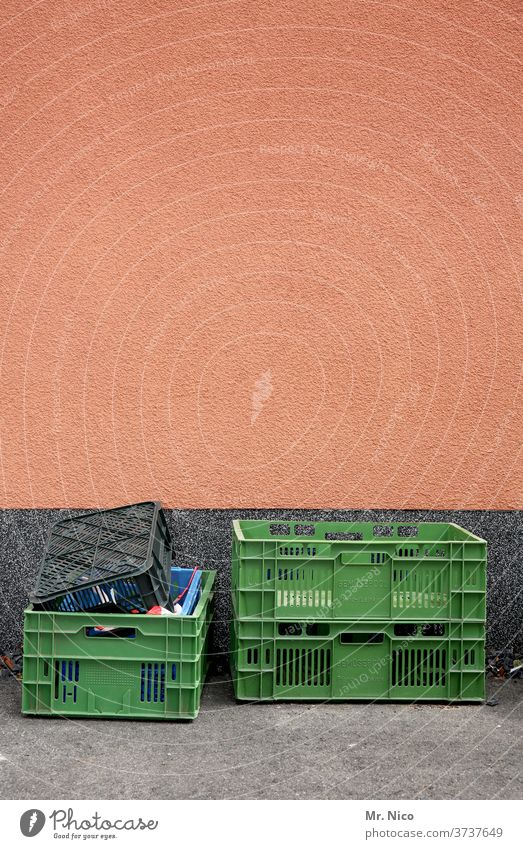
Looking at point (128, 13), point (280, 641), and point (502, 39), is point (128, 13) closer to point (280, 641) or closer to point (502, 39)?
point (502, 39)

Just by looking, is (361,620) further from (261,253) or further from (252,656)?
(261,253)

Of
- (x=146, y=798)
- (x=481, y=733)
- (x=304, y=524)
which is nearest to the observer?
(x=146, y=798)

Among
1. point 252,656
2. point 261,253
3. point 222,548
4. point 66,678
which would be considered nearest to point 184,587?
point 222,548

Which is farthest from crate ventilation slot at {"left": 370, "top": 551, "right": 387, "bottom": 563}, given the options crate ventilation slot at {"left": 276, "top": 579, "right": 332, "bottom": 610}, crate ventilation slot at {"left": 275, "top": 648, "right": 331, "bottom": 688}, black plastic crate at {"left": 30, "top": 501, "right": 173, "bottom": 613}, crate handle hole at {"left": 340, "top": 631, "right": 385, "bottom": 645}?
black plastic crate at {"left": 30, "top": 501, "right": 173, "bottom": 613}

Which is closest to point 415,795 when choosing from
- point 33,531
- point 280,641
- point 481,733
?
point 481,733

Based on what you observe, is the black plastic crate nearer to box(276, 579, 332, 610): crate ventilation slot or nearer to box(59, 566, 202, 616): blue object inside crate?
box(59, 566, 202, 616): blue object inside crate

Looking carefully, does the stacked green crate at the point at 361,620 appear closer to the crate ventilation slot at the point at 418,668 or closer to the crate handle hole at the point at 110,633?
the crate ventilation slot at the point at 418,668

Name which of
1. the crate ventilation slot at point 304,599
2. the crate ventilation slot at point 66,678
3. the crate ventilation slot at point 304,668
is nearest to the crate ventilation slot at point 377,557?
the crate ventilation slot at point 304,599
